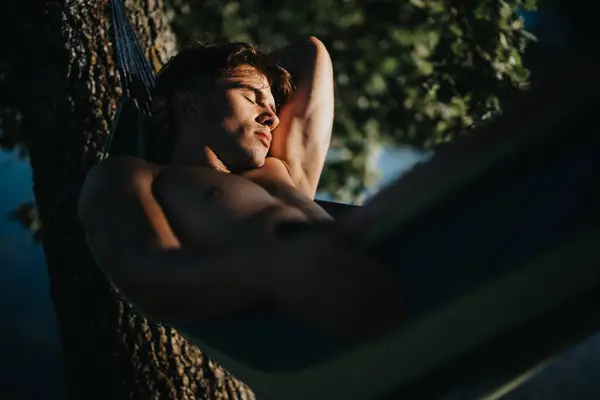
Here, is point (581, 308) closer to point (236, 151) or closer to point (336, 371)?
point (336, 371)

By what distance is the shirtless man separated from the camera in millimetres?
1244

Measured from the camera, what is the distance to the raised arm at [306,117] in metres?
1.91

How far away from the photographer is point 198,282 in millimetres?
1311

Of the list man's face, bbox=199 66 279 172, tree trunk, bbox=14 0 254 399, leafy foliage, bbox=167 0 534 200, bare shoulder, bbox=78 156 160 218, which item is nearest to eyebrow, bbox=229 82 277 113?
man's face, bbox=199 66 279 172

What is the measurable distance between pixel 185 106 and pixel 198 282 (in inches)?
24.3

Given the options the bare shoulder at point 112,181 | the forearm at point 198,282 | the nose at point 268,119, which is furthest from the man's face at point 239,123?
the forearm at point 198,282

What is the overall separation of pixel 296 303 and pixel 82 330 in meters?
1.05

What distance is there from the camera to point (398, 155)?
5.32 m

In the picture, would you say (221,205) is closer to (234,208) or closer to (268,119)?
(234,208)

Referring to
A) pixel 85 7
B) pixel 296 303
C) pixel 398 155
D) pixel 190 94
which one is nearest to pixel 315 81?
pixel 190 94

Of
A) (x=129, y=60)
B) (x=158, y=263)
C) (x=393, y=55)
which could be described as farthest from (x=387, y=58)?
(x=158, y=263)

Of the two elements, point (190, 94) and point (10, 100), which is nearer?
point (190, 94)

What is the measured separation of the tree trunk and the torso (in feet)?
2.03

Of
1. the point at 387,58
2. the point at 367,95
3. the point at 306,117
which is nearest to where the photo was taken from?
the point at 306,117
